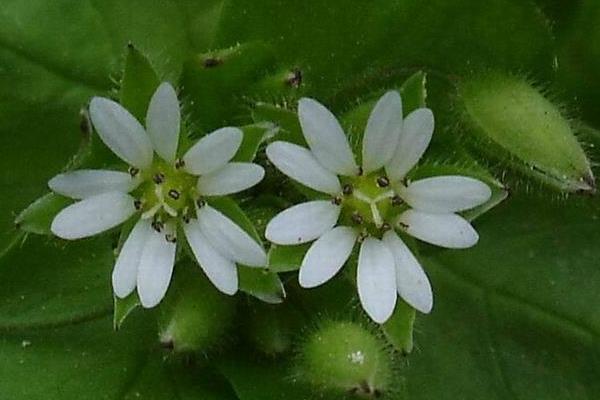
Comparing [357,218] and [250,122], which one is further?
[250,122]

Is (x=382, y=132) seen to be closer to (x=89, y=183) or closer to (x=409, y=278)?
(x=409, y=278)

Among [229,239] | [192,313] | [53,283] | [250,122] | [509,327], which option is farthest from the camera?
[509,327]

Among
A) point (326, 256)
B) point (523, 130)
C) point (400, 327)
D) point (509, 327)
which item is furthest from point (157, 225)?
point (509, 327)

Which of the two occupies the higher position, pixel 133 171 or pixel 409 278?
pixel 133 171

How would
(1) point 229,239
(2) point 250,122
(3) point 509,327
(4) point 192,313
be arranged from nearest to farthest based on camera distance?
(1) point 229,239 < (4) point 192,313 < (2) point 250,122 < (3) point 509,327

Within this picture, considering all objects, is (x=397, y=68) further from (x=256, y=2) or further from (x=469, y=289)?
(x=469, y=289)

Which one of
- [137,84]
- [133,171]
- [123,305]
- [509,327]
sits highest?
[137,84]

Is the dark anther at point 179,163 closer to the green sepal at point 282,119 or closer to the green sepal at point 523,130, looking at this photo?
the green sepal at point 282,119

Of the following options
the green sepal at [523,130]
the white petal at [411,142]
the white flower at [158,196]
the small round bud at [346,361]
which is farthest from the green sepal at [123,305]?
the green sepal at [523,130]
